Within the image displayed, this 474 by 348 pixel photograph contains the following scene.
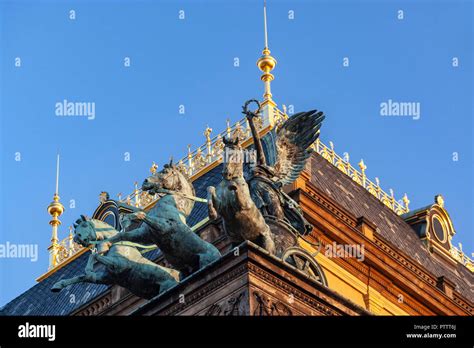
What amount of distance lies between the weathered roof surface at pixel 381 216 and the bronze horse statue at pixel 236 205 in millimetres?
17277

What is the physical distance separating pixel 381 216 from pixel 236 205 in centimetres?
2243

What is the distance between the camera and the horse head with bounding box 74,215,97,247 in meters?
29.4

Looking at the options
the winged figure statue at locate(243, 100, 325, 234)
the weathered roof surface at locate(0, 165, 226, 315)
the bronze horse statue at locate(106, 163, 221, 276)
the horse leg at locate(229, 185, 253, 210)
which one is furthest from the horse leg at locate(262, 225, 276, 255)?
A: the weathered roof surface at locate(0, 165, 226, 315)

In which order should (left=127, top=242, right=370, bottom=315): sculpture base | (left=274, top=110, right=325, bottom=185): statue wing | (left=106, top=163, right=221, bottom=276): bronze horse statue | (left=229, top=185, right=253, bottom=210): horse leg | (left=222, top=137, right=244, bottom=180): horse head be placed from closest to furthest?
(left=127, top=242, right=370, bottom=315): sculpture base < (left=229, top=185, right=253, bottom=210): horse leg < (left=222, top=137, right=244, bottom=180): horse head < (left=106, top=163, right=221, bottom=276): bronze horse statue < (left=274, top=110, right=325, bottom=185): statue wing

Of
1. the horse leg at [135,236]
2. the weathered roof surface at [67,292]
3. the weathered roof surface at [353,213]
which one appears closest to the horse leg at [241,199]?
the horse leg at [135,236]

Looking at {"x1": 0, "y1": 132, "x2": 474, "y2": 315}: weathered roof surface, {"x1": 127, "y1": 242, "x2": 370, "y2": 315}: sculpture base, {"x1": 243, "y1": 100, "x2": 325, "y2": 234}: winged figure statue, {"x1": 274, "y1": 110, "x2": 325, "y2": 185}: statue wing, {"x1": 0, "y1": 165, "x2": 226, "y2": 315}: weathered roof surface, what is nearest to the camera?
{"x1": 127, "y1": 242, "x2": 370, "y2": 315}: sculpture base

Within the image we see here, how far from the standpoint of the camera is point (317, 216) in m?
43.2

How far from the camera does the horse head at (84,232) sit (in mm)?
29391

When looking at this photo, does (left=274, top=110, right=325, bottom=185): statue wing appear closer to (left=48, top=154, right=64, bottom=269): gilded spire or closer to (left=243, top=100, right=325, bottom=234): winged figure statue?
(left=243, top=100, right=325, bottom=234): winged figure statue

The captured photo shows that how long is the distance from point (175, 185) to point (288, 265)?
3533mm

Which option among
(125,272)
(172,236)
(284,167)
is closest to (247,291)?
(172,236)

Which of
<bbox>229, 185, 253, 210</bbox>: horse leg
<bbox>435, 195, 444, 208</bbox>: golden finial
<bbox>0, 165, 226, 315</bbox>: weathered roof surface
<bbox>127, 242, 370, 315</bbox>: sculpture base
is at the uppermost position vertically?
<bbox>435, 195, 444, 208</bbox>: golden finial

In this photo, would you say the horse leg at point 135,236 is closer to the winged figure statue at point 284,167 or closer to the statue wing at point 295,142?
the winged figure statue at point 284,167
